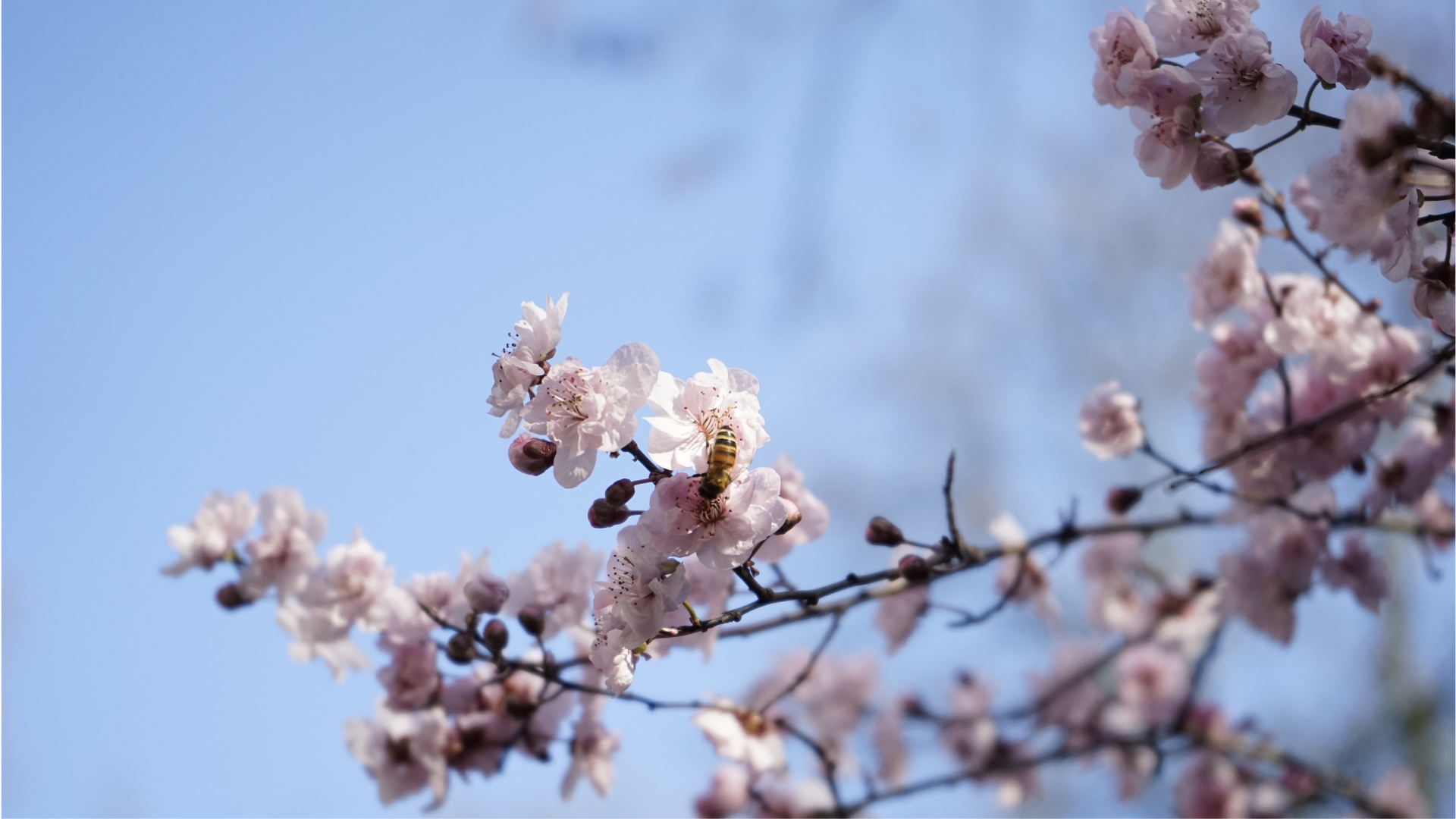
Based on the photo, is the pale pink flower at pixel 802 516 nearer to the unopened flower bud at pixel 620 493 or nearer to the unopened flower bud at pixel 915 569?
the unopened flower bud at pixel 915 569

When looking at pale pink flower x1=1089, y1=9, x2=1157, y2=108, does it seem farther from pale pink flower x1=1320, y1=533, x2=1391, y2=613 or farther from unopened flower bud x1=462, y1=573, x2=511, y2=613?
pale pink flower x1=1320, y1=533, x2=1391, y2=613

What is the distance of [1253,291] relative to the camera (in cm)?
206

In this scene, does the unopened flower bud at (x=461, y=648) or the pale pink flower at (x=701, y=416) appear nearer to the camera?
the pale pink flower at (x=701, y=416)

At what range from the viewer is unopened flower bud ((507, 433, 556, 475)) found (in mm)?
1167

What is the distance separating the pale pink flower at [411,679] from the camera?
1.96 metres

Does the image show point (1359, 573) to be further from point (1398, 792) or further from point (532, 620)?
point (1398, 792)

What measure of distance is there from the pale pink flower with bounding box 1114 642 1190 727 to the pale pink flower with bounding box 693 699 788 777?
213cm

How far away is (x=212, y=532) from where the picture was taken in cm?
205

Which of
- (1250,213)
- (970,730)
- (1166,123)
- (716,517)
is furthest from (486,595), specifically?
(970,730)

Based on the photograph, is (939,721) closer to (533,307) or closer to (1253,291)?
(1253,291)

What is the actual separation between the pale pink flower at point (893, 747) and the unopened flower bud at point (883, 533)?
6.00ft

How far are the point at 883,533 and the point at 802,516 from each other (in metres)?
0.25

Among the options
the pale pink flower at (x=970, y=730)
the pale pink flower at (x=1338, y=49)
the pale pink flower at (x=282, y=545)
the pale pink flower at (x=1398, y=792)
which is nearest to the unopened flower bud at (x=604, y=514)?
the pale pink flower at (x=1338, y=49)

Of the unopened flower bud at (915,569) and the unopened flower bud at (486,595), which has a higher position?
the unopened flower bud at (486,595)
